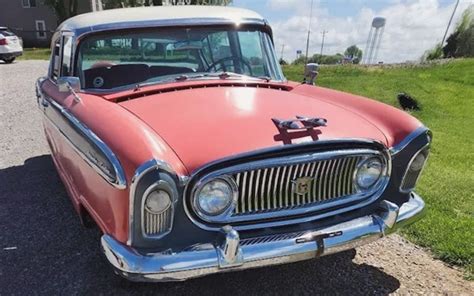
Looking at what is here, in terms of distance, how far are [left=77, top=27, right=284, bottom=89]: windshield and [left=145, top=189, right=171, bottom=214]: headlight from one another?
1490mm

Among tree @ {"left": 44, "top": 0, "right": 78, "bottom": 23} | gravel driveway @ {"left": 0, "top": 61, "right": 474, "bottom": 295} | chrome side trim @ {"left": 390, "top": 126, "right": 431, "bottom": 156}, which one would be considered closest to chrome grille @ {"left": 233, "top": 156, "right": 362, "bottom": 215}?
chrome side trim @ {"left": 390, "top": 126, "right": 431, "bottom": 156}

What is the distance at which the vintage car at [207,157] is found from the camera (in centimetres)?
229

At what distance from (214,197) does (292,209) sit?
493mm

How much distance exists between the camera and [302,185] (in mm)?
2586

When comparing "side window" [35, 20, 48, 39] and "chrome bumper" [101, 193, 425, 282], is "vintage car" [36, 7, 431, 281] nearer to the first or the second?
"chrome bumper" [101, 193, 425, 282]

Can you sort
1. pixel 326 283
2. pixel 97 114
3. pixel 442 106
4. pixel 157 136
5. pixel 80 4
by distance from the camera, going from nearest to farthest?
pixel 157 136, pixel 97 114, pixel 326 283, pixel 442 106, pixel 80 4

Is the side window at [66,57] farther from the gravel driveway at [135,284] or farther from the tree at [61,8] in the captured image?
the tree at [61,8]

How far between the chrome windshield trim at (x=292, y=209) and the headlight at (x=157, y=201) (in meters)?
0.12

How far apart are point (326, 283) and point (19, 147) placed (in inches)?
197

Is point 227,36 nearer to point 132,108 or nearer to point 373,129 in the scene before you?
point 132,108

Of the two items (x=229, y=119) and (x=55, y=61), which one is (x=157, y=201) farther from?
(x=55, y=61)

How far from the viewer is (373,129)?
291 cm

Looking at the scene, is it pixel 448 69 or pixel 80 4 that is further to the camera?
pixel 80 4

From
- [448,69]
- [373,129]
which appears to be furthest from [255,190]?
[448,69]
